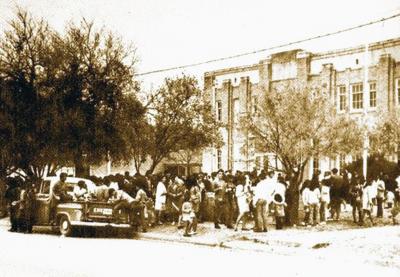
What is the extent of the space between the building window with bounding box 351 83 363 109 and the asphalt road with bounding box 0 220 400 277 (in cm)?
1696

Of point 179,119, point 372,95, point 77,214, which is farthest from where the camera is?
point 372,95

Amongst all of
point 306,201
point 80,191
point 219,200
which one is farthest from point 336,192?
point 80,191

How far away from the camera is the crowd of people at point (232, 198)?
14.9m

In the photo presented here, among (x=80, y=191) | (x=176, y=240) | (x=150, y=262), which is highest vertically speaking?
(x=80, y=191)

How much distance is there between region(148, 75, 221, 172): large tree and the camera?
24.4 meters

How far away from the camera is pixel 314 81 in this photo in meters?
31.0

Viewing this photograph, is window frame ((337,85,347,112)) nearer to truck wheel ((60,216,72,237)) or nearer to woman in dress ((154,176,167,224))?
woman in dress ((154,176,167,224))

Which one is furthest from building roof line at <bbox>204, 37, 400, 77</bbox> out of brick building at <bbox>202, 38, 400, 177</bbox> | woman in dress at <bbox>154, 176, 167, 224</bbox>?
woman in dress at <bbox>154, 176, 167, 224</bbox>

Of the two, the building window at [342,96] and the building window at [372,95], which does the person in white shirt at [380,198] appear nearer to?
the building window at [372,95]

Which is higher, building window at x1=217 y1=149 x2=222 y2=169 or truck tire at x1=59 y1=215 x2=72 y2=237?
building window at x1=217 y1=149 x2=222 y2=169

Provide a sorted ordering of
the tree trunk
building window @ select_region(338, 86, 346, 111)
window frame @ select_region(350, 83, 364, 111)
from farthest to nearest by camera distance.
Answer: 1. building window @ select_region(338, 86, 346, 111)
2. window frame @ select_region(350, 83, 364, 111)
3. the tree trunk

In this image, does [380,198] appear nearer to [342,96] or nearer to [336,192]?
[336,192]

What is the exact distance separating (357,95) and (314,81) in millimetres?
2732

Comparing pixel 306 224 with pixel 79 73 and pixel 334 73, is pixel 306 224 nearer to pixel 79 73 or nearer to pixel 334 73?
pixel 79 73
